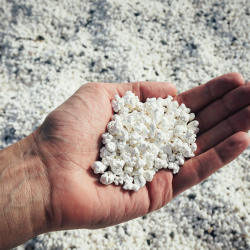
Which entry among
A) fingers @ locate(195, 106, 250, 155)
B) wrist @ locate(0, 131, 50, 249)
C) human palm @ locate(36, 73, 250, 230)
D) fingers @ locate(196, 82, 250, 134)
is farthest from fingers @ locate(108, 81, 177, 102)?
wrist @ locate(0, 131, 50, 249)

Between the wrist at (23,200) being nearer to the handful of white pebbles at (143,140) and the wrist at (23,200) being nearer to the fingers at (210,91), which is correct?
the handful of white pebbles at (143,140)

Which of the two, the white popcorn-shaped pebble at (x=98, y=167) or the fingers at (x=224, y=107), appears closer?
the white popcorn-shaped pebble at (x=98, y=167)

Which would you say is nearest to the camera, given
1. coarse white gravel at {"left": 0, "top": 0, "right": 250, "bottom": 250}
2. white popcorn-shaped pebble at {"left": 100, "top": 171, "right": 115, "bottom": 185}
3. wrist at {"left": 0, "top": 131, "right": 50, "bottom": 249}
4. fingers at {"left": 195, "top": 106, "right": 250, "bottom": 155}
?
wrist at {"left": 0, "top": 131, "right": 50, "bottom": 249}

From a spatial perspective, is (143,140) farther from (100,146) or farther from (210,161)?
(210,161)

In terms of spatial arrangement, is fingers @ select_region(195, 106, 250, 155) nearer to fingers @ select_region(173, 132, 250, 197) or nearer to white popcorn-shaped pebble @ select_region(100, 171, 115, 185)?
fingers @ select_region(173, 132, 250, 197)

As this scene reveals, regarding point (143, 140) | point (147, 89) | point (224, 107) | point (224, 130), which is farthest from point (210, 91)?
point (143, 140)

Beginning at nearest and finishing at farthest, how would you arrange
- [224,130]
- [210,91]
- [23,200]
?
1. [23,200]
2. [224,130]
3. [210,91]

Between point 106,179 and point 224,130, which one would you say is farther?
point 224,130

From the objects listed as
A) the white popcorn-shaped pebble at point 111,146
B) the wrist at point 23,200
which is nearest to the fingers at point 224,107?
the white popcorn-shaped pebble at point 111,146
